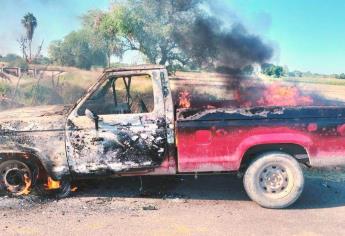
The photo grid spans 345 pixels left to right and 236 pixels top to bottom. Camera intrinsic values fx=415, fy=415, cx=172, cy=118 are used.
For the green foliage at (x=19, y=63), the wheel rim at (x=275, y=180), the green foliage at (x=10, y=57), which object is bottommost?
the wheel rim at (x=275, y=180)

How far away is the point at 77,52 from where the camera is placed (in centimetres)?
2122

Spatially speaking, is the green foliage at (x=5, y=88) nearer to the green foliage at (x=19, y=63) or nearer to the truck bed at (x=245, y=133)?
the green foliage at (x=19, y=63)

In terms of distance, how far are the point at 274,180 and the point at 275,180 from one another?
13 millimetres

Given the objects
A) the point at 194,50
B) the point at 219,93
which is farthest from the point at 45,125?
the point at 194,50

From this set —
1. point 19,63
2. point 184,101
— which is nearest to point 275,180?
point 184,101

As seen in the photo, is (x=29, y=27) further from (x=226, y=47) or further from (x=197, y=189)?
(x=197, y=189)

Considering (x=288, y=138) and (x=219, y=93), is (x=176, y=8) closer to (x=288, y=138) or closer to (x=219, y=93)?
(x=219, y=93)

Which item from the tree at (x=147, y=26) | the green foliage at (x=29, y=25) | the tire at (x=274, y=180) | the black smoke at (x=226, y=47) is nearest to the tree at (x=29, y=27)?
the green foliage at (x=29, y=25)

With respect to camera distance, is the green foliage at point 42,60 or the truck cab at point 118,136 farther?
the green foliage at point 42,60

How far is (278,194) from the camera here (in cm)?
554

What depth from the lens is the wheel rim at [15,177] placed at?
18.4 ft

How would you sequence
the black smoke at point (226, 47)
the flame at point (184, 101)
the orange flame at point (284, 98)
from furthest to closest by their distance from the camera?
the black smoke at point (226, 47) → the orange flame at point (284, 98) → the flame at point (184, 101)

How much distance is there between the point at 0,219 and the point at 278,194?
3.54 metres

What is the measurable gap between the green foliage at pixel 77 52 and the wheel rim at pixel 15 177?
Answer: 13765 mm
